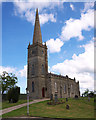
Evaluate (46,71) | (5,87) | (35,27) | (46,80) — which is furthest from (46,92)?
(35,27)

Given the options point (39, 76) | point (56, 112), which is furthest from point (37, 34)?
point (56, 112)

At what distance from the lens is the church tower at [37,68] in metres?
43.9

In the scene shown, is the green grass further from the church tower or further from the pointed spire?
the pointed spire

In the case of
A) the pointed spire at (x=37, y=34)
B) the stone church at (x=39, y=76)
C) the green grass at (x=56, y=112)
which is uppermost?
the pointed spire at (x=37, y=34)

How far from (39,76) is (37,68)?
258cm

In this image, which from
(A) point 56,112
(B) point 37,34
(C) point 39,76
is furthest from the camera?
(B) point 37,34

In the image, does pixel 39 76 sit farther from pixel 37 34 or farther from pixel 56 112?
pixel 56 112

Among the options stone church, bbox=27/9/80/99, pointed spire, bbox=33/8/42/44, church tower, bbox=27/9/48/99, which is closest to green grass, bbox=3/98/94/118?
church tower, bbox=27/9/48/99

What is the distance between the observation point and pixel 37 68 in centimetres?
4481

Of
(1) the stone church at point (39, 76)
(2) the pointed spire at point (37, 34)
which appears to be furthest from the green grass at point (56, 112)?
(2) the pointed spire at point (37, 34)

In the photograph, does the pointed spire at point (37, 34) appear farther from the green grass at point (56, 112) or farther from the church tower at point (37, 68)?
the green grass at point (56, 112)

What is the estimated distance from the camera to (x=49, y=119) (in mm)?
19297

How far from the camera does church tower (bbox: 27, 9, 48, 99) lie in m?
43.9

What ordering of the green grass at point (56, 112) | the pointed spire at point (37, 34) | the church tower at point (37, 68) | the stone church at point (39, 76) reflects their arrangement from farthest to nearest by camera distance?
the pointed spire at point (37, 34) < the stone church at point (39, 76) < the church tower at point (37, 68) < the green grass at point (56, 112)
